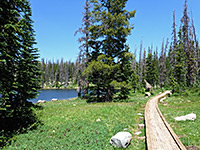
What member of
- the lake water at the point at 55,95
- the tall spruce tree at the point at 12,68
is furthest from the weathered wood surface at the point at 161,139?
the lake water at the point at 55,95

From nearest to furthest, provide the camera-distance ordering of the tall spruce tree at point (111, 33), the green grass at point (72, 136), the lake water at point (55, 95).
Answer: the green grass at point (72, 136) < the tall spruce tree at point (111, 33) < the lake water at point (55, 95)

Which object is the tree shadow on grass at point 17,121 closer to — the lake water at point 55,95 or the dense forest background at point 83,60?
the dense forest background at point 83,60

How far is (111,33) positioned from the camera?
57.8 feet

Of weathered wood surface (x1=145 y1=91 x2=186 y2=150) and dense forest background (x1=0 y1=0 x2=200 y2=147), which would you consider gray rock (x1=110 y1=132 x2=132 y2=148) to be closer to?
weathered wood surface (x1=145 y1=91 x2=186 y2=150)

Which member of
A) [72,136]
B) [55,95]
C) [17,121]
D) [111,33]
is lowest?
[55,95]

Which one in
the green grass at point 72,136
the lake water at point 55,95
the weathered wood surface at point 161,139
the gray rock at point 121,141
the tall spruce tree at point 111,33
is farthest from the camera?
the lake water at point 55,95

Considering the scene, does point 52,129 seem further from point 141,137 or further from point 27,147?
point 141,137

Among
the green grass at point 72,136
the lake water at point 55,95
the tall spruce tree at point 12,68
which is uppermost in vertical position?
the tall spruce tree at point 12,68

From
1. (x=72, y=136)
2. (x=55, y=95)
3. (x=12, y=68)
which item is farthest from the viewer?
(x=55, y=95)

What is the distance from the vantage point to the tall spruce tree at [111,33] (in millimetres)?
17562

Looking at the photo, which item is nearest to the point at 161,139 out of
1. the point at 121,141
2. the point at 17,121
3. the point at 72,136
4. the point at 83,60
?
the point at 121,141

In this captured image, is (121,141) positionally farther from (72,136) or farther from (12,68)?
(12,68)

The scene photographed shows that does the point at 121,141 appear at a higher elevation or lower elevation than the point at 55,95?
higher

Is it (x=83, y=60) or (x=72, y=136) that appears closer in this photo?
(x=72, y=136)
